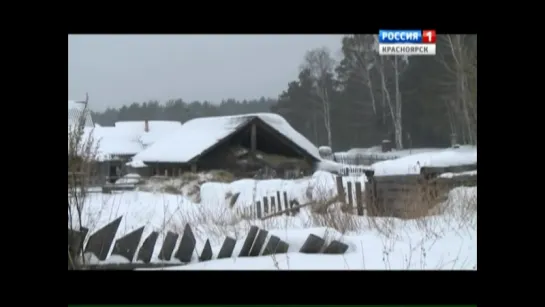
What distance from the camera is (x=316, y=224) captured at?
211 inches

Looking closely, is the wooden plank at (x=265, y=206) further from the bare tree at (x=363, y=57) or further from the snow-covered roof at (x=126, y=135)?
the bare tree at (x=363, y=57)

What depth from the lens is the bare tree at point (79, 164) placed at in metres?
4.41

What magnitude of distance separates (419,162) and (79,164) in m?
2.95

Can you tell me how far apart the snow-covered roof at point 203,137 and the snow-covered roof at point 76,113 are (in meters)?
0.52

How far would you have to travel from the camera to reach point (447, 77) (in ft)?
15.4

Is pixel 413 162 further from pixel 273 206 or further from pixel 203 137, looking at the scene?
pixel 203 137

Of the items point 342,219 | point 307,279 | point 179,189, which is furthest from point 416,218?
point 179,189

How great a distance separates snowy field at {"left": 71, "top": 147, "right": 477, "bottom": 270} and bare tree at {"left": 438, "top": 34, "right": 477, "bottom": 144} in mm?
183

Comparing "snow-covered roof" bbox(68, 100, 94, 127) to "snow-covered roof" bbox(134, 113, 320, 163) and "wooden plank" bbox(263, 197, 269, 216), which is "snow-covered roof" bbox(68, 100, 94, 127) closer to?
"snow-covered roof" bbox(134, 113, 320, 163)

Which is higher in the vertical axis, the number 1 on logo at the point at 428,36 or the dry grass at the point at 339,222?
the number 1 on logo at the point at 428,36

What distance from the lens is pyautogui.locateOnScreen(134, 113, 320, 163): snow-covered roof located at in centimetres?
466

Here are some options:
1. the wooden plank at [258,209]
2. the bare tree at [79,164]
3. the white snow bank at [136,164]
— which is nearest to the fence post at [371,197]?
the wooden plank at [258,209]

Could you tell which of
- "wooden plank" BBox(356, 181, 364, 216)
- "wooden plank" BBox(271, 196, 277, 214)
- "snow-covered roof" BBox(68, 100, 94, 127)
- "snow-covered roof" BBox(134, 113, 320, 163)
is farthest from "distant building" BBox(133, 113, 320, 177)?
"wooden plank" BBox(356, 181, 364, 216)

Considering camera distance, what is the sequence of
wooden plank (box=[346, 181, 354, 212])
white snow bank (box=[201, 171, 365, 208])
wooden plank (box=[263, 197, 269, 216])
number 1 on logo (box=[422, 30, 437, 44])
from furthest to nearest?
wooden plank (box=[346, 181, 354, 212])
wooden plank (box=[263, 197, 269, 216])
white snow bank (box=[201, 171, 365, 208])
number 1 on logo (box=[422, 30, 437, 44])
